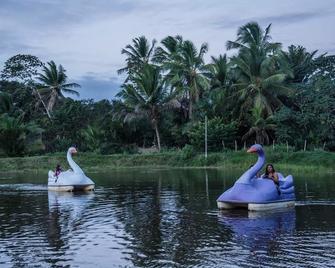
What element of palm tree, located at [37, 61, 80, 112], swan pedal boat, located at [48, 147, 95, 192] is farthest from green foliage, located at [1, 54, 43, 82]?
swan pedal boat, located at [48, 147, 95, 192]

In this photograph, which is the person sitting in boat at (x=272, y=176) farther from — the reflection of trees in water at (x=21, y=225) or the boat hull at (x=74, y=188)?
the boat hull at (x=74, y=188)

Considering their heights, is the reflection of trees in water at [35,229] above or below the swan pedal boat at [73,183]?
below

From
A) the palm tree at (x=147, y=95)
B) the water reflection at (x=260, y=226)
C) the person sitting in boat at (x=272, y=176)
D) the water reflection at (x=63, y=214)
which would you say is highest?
the palm tree at (x=147, y=95)

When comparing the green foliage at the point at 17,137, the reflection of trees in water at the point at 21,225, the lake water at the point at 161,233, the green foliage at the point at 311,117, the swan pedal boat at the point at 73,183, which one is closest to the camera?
the lake water at the point at 161,233

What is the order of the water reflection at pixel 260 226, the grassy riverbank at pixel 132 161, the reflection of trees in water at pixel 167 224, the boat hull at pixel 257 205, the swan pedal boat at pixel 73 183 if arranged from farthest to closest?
the grassy riverbank at pixel 132 161 < the swan pedal boat at pixel 73 183 < the boat hull at pixel 257 205 < the water reflection at pixel 260 226 < the reflection of trees in water at pixel 167 224

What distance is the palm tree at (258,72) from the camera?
4753 centimetres

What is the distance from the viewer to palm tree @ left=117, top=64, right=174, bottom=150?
5109 cm

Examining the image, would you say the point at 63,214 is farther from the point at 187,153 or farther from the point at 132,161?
the point at 132,161

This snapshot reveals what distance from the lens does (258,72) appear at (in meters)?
48.0

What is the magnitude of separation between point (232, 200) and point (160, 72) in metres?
37.6

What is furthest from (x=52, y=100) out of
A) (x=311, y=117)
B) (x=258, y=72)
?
(x=311, y=117)

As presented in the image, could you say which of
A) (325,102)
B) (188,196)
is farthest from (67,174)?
(325,102)

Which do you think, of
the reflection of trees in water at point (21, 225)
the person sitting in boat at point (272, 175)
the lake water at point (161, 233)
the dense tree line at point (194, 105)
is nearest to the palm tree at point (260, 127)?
the dense tree line at point (194, 105)

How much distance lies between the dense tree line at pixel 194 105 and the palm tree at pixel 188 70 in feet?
0.32
